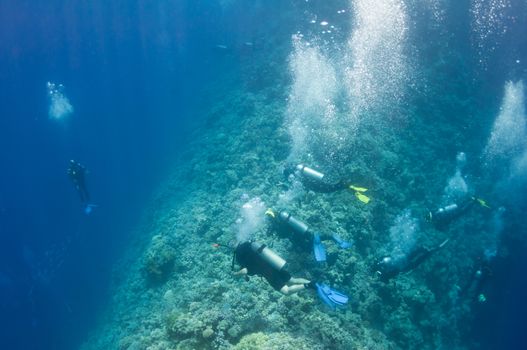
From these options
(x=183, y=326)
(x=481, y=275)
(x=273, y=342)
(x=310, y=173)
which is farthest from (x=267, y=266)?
(x=481, y=275)

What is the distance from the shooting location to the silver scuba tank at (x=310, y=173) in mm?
9492

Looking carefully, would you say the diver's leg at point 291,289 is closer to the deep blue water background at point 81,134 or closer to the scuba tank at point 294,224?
the scuba tank at point 294,224

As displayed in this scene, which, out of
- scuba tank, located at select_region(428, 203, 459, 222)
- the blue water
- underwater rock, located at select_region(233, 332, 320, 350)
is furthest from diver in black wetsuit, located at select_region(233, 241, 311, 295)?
the blue water

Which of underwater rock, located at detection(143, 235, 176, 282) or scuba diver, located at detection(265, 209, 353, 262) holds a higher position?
scuba diver, located at detection(265, 209, 353, 262)

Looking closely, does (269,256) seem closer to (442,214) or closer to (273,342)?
(273,342)

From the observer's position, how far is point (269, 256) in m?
5.96

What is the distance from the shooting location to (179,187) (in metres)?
16.2

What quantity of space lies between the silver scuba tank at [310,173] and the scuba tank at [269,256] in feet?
13.1

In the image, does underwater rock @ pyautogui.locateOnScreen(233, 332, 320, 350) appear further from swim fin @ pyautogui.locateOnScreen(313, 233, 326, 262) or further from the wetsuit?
swim fin @ pyautogui.locateOnScreen(313, 233, 326, 262)

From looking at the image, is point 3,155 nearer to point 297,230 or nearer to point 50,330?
point 50,330

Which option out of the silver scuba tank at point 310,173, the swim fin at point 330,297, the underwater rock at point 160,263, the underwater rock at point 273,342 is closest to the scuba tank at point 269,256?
the swim fin at point 330,297

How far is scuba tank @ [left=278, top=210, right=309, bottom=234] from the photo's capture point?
26.2 ft

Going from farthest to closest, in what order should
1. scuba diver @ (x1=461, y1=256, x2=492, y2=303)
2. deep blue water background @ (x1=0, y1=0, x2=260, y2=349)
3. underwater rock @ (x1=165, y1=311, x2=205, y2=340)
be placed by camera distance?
deep blue water background @ (x1=0, y1=0, x2=260, y2=349) < scuba diver @ (x1=461, y1=256, x2=492, y2=303) < underwater rock @ (x1=165, y1=311, x2=205, y2=340)

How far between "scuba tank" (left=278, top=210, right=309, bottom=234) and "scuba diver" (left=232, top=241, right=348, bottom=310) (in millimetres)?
1955
